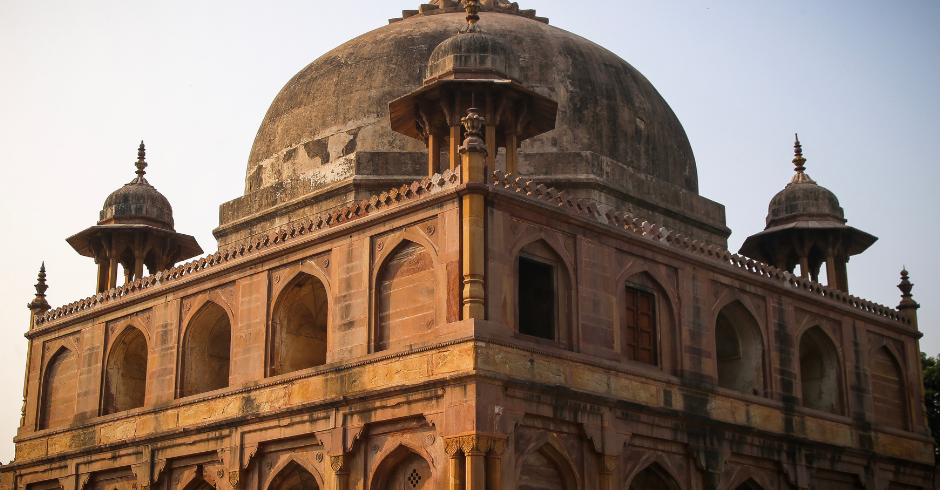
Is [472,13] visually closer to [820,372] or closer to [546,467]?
[546,467]

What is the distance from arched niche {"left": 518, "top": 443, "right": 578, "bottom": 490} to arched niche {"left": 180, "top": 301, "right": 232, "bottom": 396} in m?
6.45

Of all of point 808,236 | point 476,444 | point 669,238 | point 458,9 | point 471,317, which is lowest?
point 476,444

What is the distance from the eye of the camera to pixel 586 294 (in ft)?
56.4

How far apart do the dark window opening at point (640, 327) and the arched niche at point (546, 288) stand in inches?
51.4

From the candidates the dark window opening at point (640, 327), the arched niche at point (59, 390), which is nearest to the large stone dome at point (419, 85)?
the dark window opening at point (640, 327)

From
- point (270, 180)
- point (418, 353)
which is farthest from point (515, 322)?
point (270, 180)

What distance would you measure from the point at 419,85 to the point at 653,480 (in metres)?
9.05

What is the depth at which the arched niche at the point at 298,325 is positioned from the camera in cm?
1889

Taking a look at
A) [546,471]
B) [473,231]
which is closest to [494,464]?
[546,471]

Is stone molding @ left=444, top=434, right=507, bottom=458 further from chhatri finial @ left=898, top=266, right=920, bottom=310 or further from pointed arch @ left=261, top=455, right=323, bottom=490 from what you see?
chhatri finial @ left=898, top=266, right=920, bottom=310

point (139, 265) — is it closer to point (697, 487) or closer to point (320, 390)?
point (320, 390)

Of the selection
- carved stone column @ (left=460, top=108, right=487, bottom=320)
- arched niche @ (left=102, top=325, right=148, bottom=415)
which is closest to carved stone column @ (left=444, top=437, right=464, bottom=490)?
carved stone column @ (left=460, top=108, right=487, bottom=320)

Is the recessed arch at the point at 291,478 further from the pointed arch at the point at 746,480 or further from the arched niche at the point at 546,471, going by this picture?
the pointed arch at the point at 746,480

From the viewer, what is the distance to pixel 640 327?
18.3m
